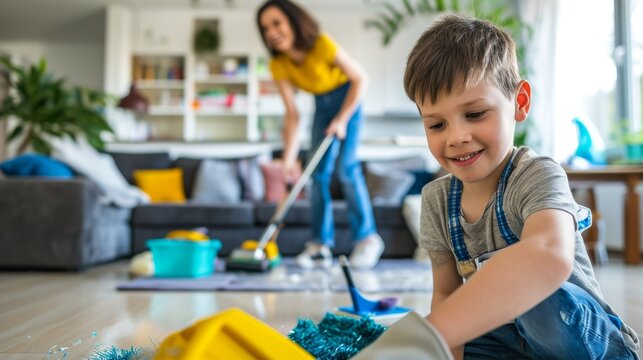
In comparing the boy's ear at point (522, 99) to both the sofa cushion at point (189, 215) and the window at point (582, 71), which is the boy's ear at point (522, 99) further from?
the window at point (582, 71)

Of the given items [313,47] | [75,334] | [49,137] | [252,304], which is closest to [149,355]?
[75,334]

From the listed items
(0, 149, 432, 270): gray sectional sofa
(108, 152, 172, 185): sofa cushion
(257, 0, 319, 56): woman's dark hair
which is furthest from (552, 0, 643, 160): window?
(108, 152, 172, 185): sofa cushion

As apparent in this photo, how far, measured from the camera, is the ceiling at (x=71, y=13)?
638cm

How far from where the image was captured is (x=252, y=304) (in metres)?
1.77

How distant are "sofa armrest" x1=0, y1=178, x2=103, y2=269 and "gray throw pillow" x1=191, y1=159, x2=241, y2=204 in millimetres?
1240

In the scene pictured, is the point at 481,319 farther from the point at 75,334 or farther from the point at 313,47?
the point at 313,47

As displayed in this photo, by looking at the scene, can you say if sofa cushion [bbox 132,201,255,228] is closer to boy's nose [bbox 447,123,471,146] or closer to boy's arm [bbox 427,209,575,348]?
boy's nose [bbox 447,123,471,146]

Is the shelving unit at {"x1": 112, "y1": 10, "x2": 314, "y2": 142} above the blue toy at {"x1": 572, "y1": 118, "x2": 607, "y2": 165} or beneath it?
above

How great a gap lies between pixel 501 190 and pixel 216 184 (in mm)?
3447

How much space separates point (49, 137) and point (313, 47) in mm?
2674

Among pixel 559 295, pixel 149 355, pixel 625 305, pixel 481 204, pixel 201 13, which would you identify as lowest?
pixel 625 305

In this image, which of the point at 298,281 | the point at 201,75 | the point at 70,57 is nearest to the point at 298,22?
the point at 298,281

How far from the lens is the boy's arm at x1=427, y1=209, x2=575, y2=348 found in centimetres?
57

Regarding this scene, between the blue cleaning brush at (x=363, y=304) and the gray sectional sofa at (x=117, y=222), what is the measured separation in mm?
1875
